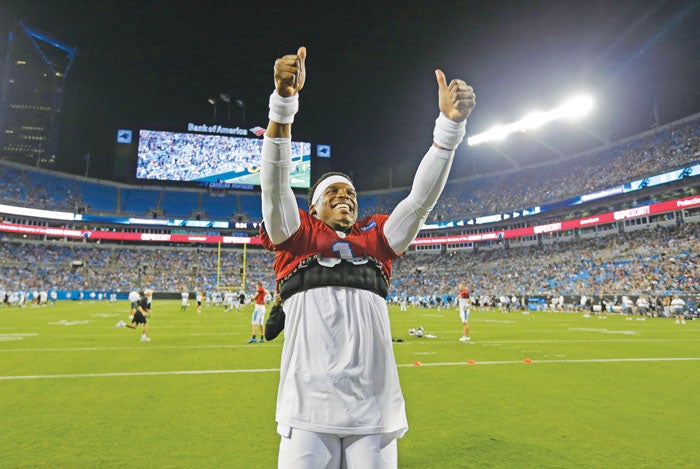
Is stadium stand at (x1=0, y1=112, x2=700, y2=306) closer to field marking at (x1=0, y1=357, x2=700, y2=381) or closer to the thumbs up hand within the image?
field marking at (x1=0, y1=357, x2=700, y2=381)

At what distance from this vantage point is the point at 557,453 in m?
3.54

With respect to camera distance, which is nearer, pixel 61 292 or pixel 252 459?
pixel 252 459

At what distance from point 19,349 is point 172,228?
4576 centimetres

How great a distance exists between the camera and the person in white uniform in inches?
65.6

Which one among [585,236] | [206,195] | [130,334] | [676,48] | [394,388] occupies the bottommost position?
[130,334]

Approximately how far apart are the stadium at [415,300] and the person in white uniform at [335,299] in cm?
194

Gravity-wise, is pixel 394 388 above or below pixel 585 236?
below

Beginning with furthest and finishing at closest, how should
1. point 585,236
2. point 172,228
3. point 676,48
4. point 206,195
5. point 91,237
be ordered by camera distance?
point 206,195 < point 172,228 < point 91,237 < point 585,236 < point 676,48

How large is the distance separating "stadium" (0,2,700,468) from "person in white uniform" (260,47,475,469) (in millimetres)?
1945

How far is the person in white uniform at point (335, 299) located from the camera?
1665 mm

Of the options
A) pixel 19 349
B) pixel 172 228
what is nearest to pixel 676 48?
pixel 19 349

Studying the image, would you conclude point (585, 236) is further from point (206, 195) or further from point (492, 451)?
point (206, 195)

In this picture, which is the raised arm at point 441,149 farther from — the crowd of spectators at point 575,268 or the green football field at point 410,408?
the crowd of spectators at point 575,268

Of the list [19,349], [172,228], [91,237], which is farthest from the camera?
[172,228]
